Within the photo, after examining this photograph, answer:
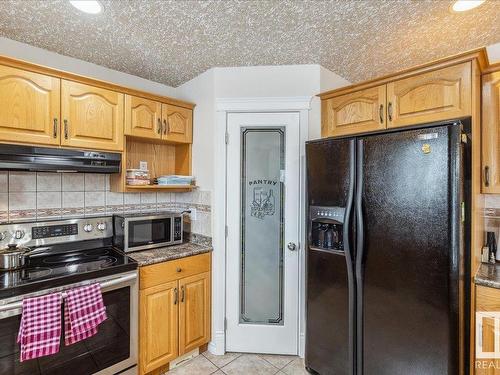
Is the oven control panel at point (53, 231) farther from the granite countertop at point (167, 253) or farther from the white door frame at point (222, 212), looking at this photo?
the white door frame at point (222, 212)

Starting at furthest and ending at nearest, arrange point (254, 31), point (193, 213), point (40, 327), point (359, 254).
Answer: point (193, 213)
point (254, 31)
point (359, 254)
point (40, 327)

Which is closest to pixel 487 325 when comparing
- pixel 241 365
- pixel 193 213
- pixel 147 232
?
pixel 241 365

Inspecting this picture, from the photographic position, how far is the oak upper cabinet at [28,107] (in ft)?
5.55

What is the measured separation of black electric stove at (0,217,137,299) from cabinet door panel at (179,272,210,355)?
0.53m

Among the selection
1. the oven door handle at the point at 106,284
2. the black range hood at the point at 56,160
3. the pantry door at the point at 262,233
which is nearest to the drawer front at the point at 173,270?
the oven door handle at the point at 106,284

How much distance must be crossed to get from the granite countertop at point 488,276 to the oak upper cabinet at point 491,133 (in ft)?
1.57

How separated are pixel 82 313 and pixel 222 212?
1.17 m

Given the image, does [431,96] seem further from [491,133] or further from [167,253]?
[167,253]

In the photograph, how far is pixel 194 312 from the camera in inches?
89.1

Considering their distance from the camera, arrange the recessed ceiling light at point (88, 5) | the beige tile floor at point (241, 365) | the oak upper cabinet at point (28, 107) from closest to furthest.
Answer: the recessed ceiling light at point (88, 5) < the oak upper cabinet at point (28, 107) < the beige tile floor at point (241, 365)

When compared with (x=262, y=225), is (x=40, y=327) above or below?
below

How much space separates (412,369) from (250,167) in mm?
1697

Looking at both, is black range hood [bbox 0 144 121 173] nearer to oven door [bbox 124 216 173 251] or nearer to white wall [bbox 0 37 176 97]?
oven door [bbox 124 216 173 251]

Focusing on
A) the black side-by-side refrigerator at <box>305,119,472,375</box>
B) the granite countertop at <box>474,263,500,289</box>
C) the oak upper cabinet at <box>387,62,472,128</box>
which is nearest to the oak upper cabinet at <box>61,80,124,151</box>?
the black side-by-side refrigerator at <box>305,119,472,375</box>
